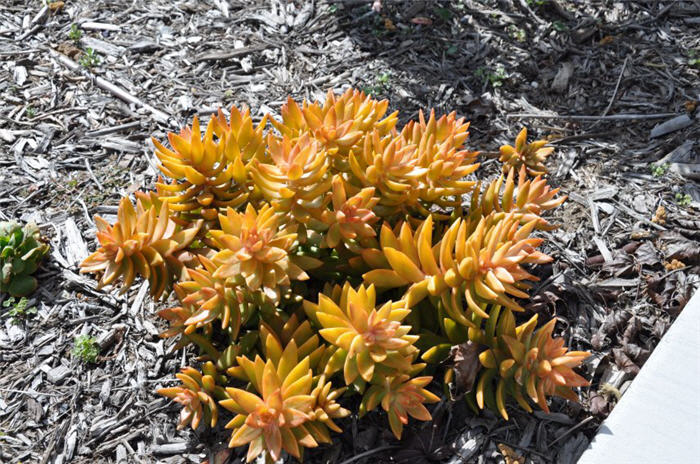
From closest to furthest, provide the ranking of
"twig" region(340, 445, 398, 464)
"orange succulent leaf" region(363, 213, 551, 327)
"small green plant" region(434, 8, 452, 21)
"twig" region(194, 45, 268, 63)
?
"orange succulent leaf" region(363, 213, 551, 327), "twig" region(340, 445, 398, 464), "twig" region(194, 45, 268, 63), "small green plant" region(434, 8, 452, 21)

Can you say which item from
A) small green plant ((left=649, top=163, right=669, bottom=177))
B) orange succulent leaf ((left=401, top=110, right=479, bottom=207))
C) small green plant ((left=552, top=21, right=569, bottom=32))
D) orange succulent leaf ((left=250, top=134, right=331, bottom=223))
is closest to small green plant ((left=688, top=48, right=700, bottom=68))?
small green plant ((left=552, top=21, right=569, bottom=32))

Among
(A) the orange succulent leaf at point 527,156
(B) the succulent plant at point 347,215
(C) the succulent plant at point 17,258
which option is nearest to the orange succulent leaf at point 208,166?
(B) the succulent plant at point 347,215

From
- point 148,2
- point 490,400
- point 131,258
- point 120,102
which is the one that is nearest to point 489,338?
point 490,400

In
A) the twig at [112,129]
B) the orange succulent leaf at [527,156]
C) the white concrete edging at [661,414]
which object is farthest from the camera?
the twig at [112,129]

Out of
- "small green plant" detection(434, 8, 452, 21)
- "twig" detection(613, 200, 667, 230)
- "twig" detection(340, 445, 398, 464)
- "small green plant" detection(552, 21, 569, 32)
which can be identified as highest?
"small green plant" detection(434, 8, 452, 21)

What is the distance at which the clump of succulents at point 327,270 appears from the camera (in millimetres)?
2102

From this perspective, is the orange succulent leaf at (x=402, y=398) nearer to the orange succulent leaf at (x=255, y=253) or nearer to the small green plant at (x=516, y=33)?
the orange succulent leaf at (x=255, y=253)

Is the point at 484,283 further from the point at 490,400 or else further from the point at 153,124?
the point at 153,124

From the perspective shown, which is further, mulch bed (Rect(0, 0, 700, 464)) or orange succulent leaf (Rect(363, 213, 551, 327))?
mulch bed (Rect(0, 0, 700, 464))

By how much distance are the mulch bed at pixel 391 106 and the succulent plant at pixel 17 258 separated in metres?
0.08

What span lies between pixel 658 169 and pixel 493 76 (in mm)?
1151

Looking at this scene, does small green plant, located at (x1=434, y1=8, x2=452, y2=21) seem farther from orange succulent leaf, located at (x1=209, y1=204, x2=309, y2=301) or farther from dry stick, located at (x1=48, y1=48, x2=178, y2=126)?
Answer: orange succulent leaf, located at (x1=209, y1=204, x2=309, y2=301)

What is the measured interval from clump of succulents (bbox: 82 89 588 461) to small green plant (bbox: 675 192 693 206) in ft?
3.66

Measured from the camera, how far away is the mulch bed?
8.34ft
